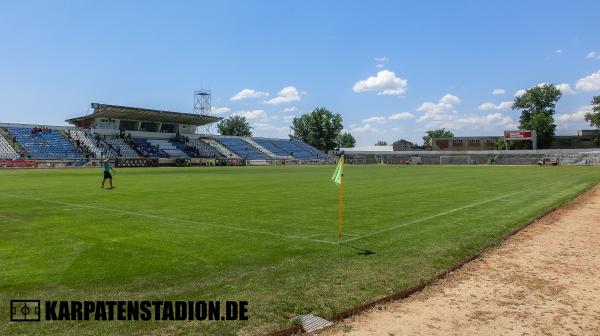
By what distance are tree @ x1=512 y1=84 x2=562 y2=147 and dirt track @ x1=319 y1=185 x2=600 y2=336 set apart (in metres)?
127

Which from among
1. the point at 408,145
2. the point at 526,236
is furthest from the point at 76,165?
the point at 408,145

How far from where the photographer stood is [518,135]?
11375cm

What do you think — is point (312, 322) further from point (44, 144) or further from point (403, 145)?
point (403, 145)

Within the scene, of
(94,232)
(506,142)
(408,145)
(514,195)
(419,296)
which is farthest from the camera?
(408,145)

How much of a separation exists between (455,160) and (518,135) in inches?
761

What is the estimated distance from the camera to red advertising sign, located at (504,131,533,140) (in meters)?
113

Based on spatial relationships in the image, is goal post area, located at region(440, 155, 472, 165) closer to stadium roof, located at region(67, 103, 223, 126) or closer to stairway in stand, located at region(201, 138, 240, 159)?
stairway in stand, located at region(201, 138, 240, 159)

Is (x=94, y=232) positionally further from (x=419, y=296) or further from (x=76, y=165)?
(x=76, y=165)

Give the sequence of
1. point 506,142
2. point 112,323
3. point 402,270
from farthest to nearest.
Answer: point 506,142 < point 402,270 < point 112,323

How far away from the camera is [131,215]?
1408 cm

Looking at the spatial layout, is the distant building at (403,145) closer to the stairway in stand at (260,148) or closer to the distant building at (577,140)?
the distant building at (577,140)

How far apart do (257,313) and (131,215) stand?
32.0 ft

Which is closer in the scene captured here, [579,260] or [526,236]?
[579,260]

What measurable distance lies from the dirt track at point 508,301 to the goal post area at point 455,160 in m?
106
